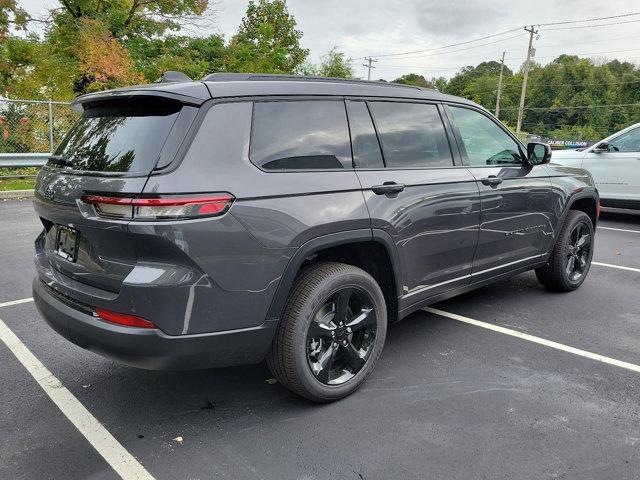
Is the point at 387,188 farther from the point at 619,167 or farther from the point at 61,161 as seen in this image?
the point at 619,167

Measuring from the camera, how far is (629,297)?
16.6 ft

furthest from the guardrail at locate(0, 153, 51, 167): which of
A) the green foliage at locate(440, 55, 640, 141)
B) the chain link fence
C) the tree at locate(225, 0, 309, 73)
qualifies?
the green foliage at locate(440, 55, 640, 141)

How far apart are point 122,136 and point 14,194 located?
9846 mm

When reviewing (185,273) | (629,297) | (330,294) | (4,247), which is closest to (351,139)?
(330,294)

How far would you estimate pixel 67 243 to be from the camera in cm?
270

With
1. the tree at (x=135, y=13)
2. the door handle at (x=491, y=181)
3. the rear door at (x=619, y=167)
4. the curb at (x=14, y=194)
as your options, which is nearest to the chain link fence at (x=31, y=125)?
the curb at (x=14, y=194)

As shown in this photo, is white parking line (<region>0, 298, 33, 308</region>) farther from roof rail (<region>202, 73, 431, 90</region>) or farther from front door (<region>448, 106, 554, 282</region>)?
front door (<region>448, 106, 554, 282</region>)

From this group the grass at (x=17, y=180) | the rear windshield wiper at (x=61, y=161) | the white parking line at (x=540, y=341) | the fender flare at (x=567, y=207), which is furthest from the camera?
the grass at (x=17, y=180)

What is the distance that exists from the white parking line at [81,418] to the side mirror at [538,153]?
12.4 feet

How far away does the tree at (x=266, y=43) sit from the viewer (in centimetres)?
2782

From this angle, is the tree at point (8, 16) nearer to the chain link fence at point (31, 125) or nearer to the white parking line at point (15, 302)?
the chain link fence at point (31, 125)

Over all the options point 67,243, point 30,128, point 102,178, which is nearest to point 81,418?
point 67,243

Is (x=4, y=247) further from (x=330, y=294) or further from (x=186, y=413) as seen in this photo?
(x=330, y=294)

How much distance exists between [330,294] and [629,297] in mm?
3711
